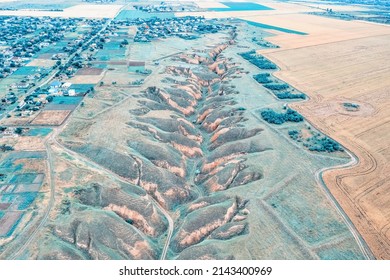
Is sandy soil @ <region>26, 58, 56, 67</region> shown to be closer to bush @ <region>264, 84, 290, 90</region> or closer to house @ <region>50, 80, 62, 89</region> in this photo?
house @ <region>50, 80, 62, 89</region>

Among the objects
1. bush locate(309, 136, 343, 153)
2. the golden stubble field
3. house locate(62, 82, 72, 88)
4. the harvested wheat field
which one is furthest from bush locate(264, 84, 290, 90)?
house locate(62, 82, 72, 88)

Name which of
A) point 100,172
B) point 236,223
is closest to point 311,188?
point 236,223

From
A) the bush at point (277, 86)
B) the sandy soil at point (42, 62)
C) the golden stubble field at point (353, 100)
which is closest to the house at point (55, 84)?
the sandy soil at point (42, 62)

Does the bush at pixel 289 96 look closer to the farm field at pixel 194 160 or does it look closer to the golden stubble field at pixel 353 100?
the farm field at pixel 194 160

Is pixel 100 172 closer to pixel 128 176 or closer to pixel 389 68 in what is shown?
pixel 128 176

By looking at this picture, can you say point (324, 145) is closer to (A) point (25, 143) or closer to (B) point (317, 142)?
(B) point (317, 142)
